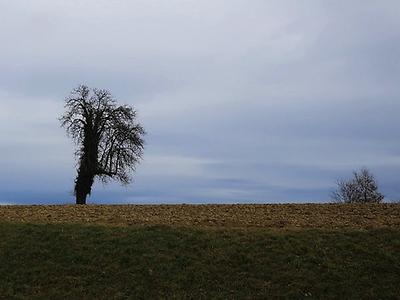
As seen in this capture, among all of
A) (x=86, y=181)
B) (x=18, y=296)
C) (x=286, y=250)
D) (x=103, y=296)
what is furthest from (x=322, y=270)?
(x=86, y=181)

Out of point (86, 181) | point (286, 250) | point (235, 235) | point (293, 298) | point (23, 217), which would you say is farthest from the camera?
point (86, 181)

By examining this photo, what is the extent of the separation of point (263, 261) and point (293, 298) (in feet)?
6.98

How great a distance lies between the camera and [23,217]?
874 inches

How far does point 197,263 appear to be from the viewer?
15.8m

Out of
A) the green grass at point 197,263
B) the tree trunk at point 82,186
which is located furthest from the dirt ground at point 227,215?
the tree trunk at point 82,186

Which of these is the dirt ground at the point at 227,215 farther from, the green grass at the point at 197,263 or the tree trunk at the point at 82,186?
the tree trunk at the point at 82,186

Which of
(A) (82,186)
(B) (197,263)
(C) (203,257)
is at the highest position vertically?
(A) (82,186)

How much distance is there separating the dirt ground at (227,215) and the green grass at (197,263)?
142cm

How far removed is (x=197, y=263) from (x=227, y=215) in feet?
19.7

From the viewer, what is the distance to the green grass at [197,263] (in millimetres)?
14281

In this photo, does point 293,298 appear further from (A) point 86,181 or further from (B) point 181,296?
(A) point 86,181

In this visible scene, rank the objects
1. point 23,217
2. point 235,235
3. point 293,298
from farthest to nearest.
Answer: point 23,217 → point 235,235 → point 293,298

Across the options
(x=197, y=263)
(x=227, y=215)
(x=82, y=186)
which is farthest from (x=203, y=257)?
(x=82, y=186)

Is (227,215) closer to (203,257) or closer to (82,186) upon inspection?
(203,257)
